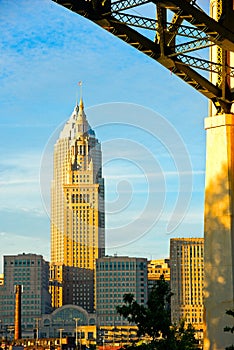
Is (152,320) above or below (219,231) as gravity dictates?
below

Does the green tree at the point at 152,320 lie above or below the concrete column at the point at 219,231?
below

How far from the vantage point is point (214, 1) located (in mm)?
24406

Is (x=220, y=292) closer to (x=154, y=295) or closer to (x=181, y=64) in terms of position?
(x=154, y=295)

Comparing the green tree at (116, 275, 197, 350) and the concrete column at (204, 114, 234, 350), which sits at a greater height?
the concrete column at (204, 114, 234, 350)

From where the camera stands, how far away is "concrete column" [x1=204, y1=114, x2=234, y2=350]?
24500 mm

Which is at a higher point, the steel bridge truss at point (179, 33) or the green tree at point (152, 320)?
the steel bridge truss at point (179, 33)


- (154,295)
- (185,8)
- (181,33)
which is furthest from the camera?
(154,295)

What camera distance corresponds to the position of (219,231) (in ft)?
81.2

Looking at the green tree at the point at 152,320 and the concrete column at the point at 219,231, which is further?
the green tree at the point at 152,320

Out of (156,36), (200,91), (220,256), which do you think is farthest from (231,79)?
(220,256)

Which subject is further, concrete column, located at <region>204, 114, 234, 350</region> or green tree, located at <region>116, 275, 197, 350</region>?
green tree, located at <region>116, 275, 197, 350</region>

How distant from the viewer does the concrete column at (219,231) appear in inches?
965

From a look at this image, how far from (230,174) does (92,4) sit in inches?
230

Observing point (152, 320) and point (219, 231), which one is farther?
point (152, 320)
